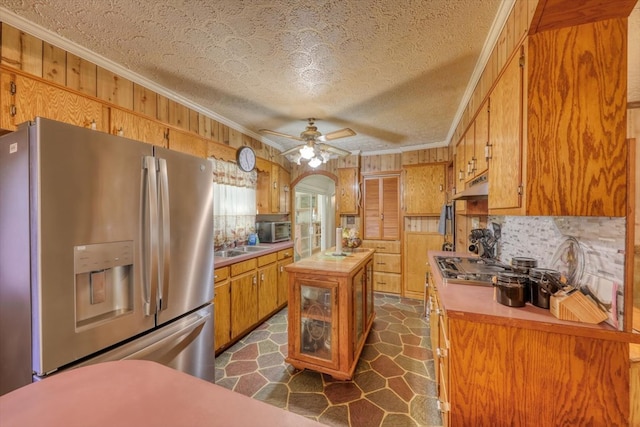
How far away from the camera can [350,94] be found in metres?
2.51

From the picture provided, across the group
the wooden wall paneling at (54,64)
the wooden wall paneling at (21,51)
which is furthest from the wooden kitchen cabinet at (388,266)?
the wooden wall paneling at (21,51)

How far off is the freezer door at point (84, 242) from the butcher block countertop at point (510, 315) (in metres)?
1.70

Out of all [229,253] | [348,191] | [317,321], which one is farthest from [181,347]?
[348,191]

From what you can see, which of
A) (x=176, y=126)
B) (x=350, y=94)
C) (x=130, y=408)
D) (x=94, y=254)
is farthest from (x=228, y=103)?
(x=130, y=408)

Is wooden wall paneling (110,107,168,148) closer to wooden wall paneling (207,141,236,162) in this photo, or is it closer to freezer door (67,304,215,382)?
wooden wall paneling (207,141,236,162)

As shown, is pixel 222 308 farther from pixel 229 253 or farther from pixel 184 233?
pixel 184 233

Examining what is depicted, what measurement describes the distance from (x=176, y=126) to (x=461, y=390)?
310cm

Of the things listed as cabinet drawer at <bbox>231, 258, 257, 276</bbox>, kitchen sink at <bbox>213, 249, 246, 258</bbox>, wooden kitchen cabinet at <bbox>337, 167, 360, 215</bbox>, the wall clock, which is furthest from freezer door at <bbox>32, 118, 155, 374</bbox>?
wooden kitchen cabinet at <bbox>337, 167, 360, 215</bbox>

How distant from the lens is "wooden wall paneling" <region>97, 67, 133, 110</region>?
2.00 m

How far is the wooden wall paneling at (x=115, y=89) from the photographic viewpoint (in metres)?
2.00

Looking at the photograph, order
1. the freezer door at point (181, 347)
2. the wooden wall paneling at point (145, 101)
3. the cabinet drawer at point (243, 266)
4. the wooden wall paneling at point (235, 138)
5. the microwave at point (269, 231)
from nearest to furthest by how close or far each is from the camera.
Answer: the freezer door at point (181, 347) → the wooden wall paneling at point (145, 101) → the cabinet drawer at point (243, 266) → the wooden wall paneling at point (235, 138) → the microwave at point (269, 231)

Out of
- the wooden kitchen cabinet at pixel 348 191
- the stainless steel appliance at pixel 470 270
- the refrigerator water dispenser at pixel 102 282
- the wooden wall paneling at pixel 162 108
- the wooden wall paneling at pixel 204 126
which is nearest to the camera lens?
the refrigerator water dispenser at pixel 102 282

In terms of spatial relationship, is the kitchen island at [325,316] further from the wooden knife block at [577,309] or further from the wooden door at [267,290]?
the wooden knife block at [577,309]

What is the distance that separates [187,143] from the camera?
8.93ft
